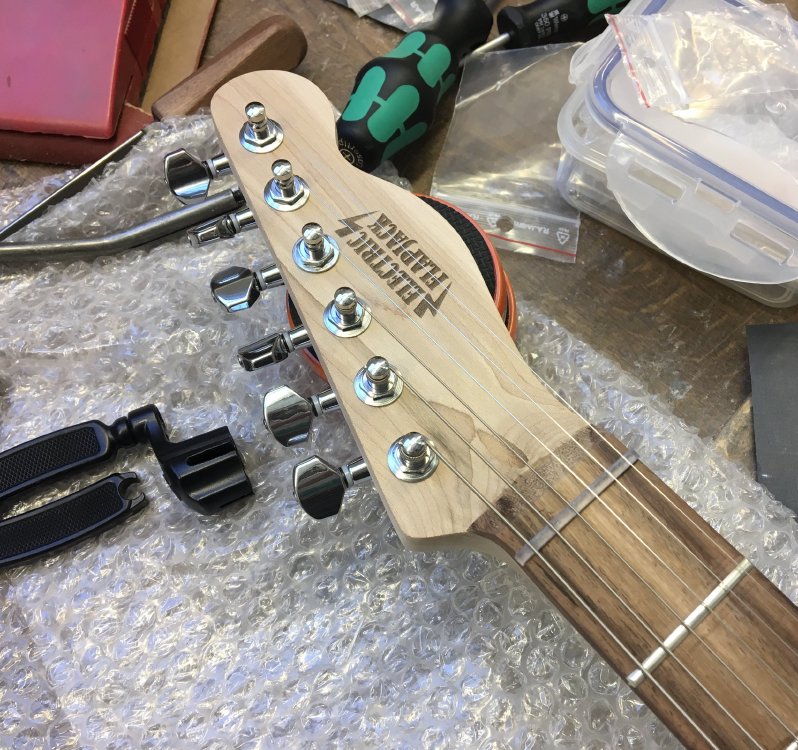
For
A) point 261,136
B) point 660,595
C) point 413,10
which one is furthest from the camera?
point 413,10

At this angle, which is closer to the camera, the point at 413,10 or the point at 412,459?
the point at 412,459

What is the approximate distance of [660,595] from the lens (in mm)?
351

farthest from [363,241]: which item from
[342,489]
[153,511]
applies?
[153,511]

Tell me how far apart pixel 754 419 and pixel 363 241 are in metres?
0.32

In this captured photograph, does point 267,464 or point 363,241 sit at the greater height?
point 363,241

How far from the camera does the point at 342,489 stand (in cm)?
39

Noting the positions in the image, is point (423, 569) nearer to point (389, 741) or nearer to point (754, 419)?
point (389, 741)

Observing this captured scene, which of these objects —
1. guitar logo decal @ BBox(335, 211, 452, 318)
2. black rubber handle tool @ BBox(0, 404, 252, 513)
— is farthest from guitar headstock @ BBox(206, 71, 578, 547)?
black rubber handle tool @ BBox(0, 404, 252, 513)

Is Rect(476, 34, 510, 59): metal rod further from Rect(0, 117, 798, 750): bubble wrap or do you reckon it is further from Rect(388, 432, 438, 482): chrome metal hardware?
Rect(388, 432, 438, 482): chrome metal hardware

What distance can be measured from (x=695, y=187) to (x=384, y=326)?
26 centimetres

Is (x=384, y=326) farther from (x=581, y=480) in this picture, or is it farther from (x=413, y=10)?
(x=413, y=10)

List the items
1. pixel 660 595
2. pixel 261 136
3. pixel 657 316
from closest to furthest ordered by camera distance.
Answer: pixel 660 595, pixel 261 136, pixel 657 316

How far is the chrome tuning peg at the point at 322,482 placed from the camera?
38cm

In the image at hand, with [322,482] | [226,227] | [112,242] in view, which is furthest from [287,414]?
[112,242]
